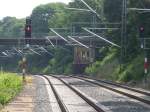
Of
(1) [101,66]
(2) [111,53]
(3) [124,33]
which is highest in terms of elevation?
(3) [124,33]

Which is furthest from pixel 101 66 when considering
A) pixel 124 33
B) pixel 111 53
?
pixel 124 33

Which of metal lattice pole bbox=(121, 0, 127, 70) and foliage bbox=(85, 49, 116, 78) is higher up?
metal lattice pole bbox=(121, 0, 127, 70)

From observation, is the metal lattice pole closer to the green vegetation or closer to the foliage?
the green vegetation

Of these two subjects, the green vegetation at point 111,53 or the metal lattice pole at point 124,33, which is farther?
the metal lattice pole at point 124,33

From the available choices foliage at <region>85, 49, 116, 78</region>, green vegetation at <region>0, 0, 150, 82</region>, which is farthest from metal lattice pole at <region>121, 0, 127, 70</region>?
foliage at <region>85, 49, 116, 78</region>

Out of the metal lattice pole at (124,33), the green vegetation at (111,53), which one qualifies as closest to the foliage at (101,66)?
the green vegetation at (111,53)

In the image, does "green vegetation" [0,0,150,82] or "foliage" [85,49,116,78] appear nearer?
"green vegetation" [0,0,150,82]

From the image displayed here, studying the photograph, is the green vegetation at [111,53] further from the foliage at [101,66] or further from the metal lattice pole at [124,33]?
the metal lattice pole at [124,33]

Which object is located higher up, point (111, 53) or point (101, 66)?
point (111, 53)

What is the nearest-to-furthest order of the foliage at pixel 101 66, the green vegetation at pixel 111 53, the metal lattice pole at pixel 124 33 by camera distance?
1. the green vegetation at pixel 111 53
2. the metal lattice pole at pixel 124 33
3. the foliage at pixel 101 66

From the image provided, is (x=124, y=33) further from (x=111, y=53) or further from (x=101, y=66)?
(x=111, y=53)

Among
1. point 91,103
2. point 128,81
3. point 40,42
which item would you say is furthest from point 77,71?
point 91,103

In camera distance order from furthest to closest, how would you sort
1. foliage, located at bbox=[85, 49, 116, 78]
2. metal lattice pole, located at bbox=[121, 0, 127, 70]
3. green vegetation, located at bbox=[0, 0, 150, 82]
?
foliage, located at bbox=[85, 49, 116, 78] < metal lattice pole, located at bbox=[121, 0, 127, 70] < green vegetation, located at bbox=[0, 0, 150, 82]

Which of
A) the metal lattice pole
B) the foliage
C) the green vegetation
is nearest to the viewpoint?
the green vegetation
